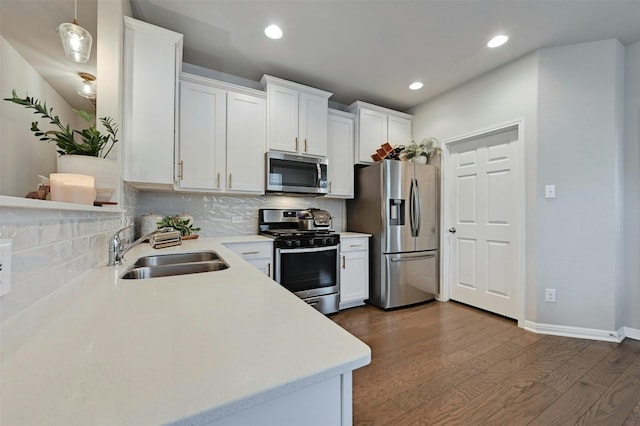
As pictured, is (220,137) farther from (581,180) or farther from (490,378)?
(581,180)

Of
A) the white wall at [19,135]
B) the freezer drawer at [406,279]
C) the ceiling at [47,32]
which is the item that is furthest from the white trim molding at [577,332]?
the ceiling at [47,32]

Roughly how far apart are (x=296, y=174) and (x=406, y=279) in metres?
1.77

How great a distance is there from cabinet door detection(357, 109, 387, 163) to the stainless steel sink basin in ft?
7.44

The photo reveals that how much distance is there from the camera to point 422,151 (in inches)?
132

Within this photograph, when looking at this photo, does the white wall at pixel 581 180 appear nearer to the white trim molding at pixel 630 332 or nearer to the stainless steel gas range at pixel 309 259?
the white trim molding at pixel 630 332

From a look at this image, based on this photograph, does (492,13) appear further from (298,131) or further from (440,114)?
(298,131)

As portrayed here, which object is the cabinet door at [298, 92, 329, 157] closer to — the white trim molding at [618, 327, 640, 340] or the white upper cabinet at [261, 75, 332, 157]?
the white upper cabinet at [261, 75, 332, 157]

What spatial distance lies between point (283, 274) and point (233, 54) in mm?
2223

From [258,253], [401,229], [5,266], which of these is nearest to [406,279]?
[401,229]

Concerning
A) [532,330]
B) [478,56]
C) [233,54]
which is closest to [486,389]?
[532,330]

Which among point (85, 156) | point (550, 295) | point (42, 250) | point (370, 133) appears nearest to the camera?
point (42, 250)

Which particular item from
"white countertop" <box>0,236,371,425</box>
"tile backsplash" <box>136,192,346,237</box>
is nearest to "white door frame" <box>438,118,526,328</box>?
"tile backsplash" <box>136,192,346,237</box>

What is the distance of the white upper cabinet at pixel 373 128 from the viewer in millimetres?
3346

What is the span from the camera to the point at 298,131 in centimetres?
291
